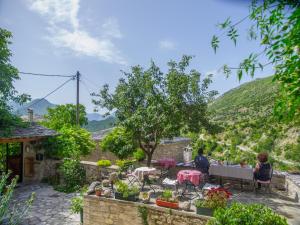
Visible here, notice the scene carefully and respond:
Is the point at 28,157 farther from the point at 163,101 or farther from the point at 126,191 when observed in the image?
the point at 126,191

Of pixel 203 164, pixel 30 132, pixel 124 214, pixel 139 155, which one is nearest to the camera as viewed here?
pixel 124 214

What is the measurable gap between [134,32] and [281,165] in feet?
44.2

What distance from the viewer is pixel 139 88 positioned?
1263 cm

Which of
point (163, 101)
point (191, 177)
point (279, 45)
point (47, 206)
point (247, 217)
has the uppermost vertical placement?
point (163, 101)

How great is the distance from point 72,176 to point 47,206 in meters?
2.89

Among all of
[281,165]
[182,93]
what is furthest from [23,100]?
[281,165]

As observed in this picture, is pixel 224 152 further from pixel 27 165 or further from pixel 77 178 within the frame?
pixel 27 165

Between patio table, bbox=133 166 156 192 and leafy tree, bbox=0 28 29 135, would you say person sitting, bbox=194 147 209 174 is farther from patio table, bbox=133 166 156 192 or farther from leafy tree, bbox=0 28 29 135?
leafy tree, bbox=0 28 29 135

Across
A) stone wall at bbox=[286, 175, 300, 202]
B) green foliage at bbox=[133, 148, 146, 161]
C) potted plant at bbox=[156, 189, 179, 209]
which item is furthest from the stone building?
stone wall at bbox=[286, 175, 300, 202]

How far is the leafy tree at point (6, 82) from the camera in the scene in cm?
1344

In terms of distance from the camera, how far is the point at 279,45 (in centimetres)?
252

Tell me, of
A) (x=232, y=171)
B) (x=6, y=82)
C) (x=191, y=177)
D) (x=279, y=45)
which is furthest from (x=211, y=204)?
(x=6, y=82)

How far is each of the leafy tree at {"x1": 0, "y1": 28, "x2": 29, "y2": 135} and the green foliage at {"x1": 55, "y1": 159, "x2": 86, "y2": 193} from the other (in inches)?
140

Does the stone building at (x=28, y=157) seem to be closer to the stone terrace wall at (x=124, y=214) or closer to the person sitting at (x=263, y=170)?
the stone terrace wall at (x=124, y=214)
